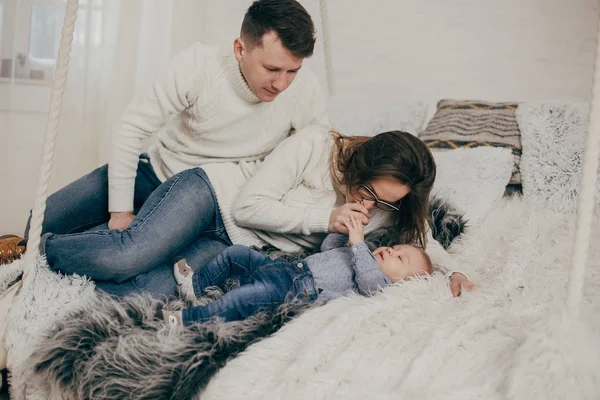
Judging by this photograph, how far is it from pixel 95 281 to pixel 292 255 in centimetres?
51

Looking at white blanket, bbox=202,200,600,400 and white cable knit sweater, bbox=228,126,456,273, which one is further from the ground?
white cable knit sweater, bbox=228,126,456,273

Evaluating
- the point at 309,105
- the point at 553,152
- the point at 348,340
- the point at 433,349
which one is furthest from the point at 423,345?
the point at 553,152

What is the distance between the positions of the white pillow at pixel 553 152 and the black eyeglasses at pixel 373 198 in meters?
0.65

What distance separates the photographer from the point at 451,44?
104 inches

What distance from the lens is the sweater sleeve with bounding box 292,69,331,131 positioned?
67.6 inches

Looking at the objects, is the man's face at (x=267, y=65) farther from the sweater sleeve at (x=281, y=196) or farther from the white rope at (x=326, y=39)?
the white rope at (x=326, y=39)

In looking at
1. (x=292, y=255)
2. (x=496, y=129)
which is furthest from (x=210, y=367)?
(x=496, y=129)

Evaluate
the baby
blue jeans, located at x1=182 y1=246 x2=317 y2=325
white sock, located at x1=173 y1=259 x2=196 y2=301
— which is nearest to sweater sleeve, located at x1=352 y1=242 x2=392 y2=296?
the baby

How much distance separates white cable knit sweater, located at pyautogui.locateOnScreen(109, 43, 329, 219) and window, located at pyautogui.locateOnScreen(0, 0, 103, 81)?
703 mm

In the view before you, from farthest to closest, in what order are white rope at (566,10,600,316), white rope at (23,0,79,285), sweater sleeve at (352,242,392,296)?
sweater sleeve at (352,242,392,296) → white rope at (23,0,79,285) → white rope at (566,10,600,316)

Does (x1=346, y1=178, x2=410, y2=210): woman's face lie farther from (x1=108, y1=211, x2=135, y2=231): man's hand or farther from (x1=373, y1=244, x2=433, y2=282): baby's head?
(x1=108, y1=211, x2=135, y2=231): man's hand

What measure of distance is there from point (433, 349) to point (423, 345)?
0.08 feet

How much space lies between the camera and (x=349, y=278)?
1.34m

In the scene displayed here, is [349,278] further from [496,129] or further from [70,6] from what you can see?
[496,129]
